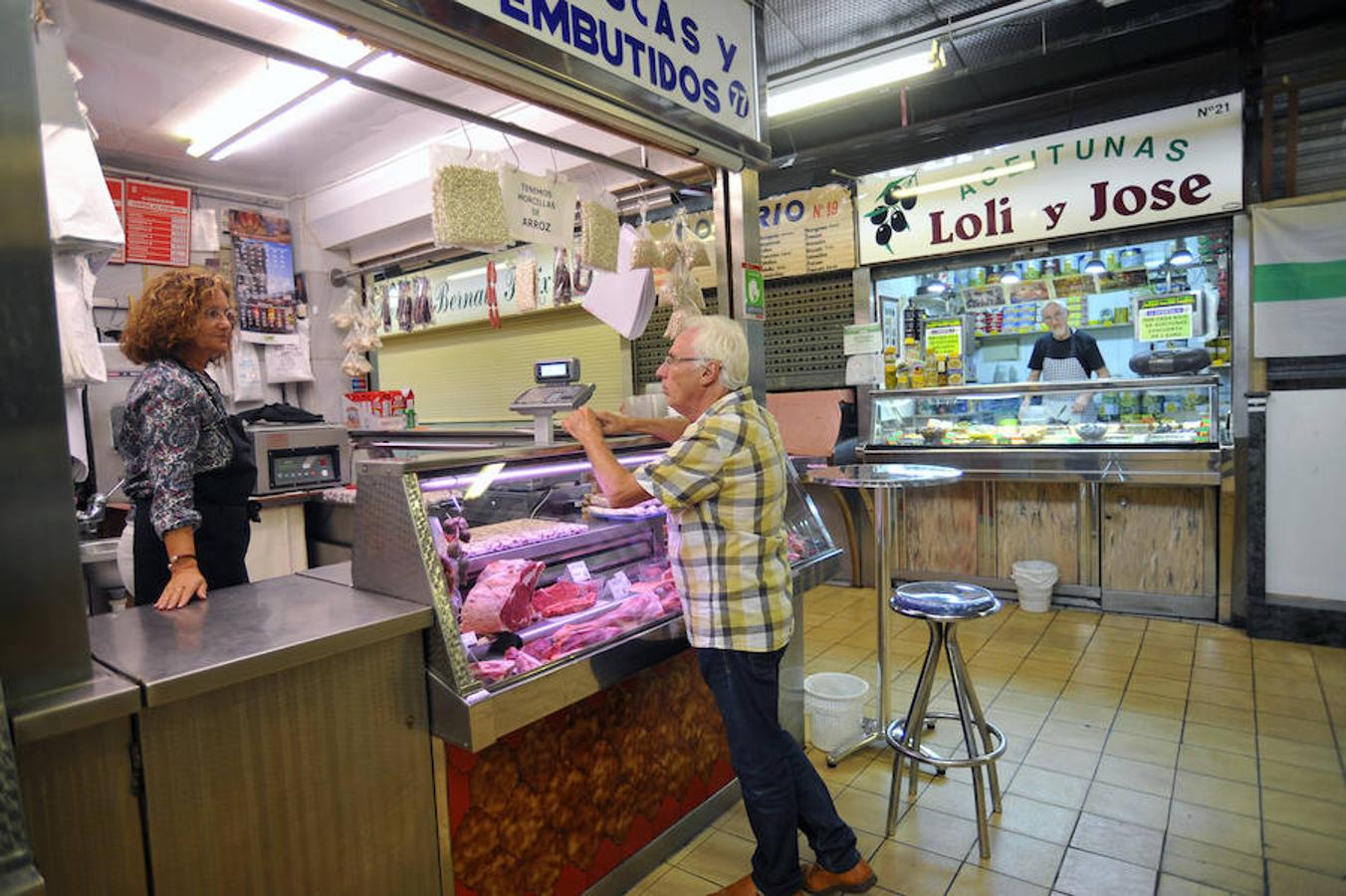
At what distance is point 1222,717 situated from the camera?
12.4 ft

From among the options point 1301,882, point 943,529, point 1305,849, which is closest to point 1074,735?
point 1305,849

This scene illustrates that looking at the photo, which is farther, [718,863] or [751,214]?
[751,214]

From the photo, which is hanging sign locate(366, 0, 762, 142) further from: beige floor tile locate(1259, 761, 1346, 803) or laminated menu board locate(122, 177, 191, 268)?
laminated menu board locate(122, 177, 191, 268)

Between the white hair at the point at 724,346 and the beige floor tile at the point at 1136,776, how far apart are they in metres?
2.47

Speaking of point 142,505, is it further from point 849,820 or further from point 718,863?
point 849,820

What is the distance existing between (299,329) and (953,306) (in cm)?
657

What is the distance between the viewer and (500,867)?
220 centimetres

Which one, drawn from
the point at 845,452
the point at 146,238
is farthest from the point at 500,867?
the point at 146,238

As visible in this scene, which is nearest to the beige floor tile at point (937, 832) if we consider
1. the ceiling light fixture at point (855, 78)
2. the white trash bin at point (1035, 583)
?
the white trash bin at point (1035, 583)

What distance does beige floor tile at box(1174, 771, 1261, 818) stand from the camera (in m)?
2.98

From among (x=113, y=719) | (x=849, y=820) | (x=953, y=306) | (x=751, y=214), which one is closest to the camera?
(x=113, y=719)

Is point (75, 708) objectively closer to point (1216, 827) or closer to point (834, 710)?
point (834, 710)

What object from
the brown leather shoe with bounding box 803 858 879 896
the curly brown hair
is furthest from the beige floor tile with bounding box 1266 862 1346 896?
the curly brown hair

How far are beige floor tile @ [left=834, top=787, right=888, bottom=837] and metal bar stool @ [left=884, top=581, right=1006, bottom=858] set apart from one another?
7cm
